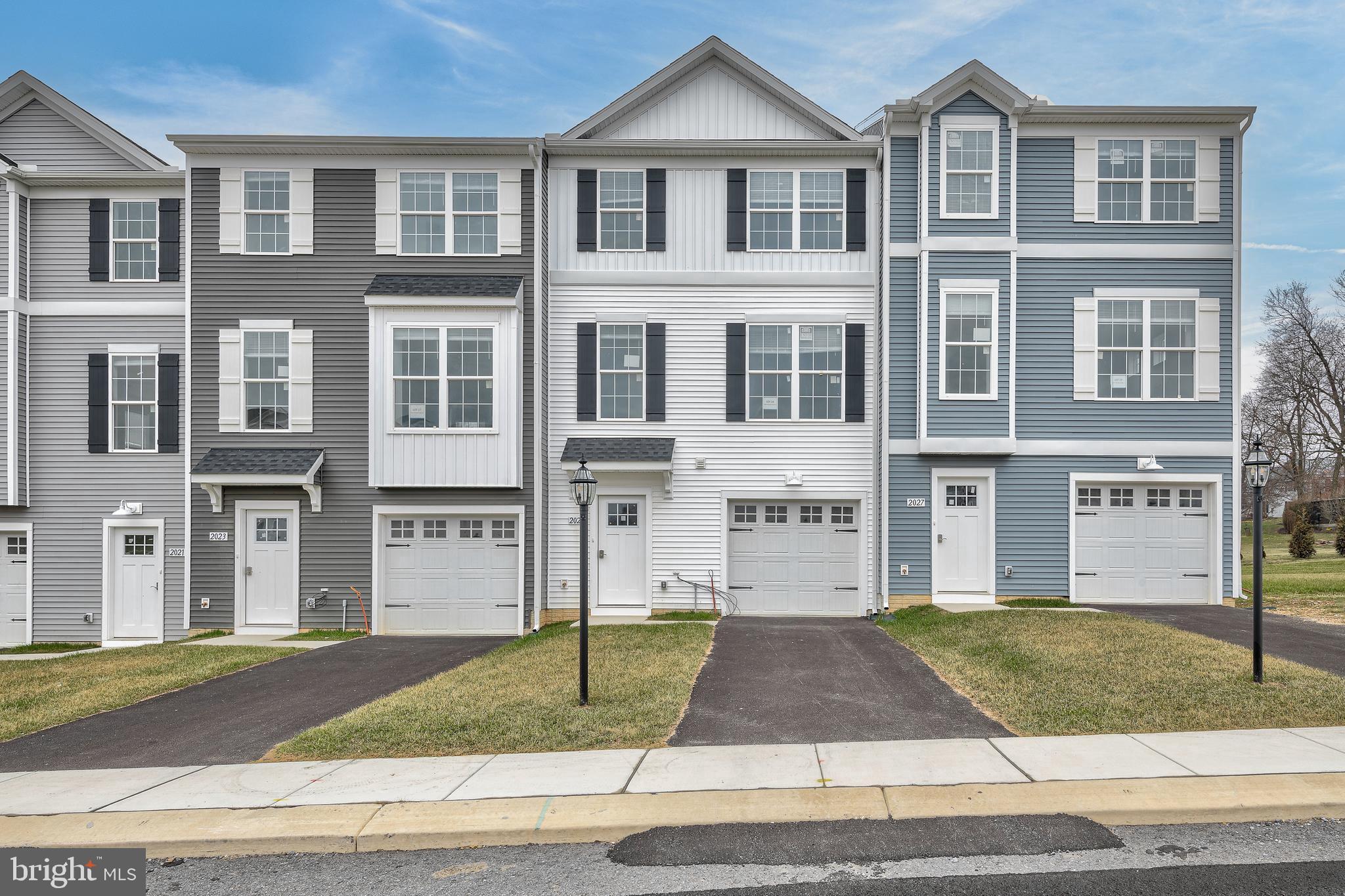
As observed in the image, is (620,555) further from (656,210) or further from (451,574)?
(656,210)

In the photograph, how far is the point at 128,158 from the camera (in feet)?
51.0

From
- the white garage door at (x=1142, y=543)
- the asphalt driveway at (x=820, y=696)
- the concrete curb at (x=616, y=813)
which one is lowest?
the asphalt driveway at (x=820, y=696)

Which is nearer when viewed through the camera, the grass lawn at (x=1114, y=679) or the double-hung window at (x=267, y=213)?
the grass lawn at (x=1114, y=679)

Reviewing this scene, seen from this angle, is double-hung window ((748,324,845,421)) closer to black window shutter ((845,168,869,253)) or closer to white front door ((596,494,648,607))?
black window shutter ((845,168,869,253))

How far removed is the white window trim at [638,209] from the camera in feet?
49.7

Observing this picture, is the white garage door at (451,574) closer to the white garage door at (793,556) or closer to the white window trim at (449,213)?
the white garage door at (793,556)

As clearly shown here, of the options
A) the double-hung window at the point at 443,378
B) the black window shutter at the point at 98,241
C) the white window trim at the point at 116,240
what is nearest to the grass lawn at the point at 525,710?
the double-hung window at the point at 443,378

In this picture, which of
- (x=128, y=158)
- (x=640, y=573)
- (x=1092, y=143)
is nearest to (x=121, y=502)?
(x=128, y=158)

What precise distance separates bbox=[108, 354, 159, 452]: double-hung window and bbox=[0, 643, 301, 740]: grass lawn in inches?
163

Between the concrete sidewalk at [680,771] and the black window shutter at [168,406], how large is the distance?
9.46 m

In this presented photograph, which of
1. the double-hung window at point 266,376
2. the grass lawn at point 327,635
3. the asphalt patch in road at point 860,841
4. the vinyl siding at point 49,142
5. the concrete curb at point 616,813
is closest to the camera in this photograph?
the asphalt patch in road at point 860,841

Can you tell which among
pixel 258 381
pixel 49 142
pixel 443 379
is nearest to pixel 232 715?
pixel 443 379

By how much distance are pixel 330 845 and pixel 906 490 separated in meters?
11.7

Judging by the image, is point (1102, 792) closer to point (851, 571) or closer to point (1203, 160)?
point (851, 571)
